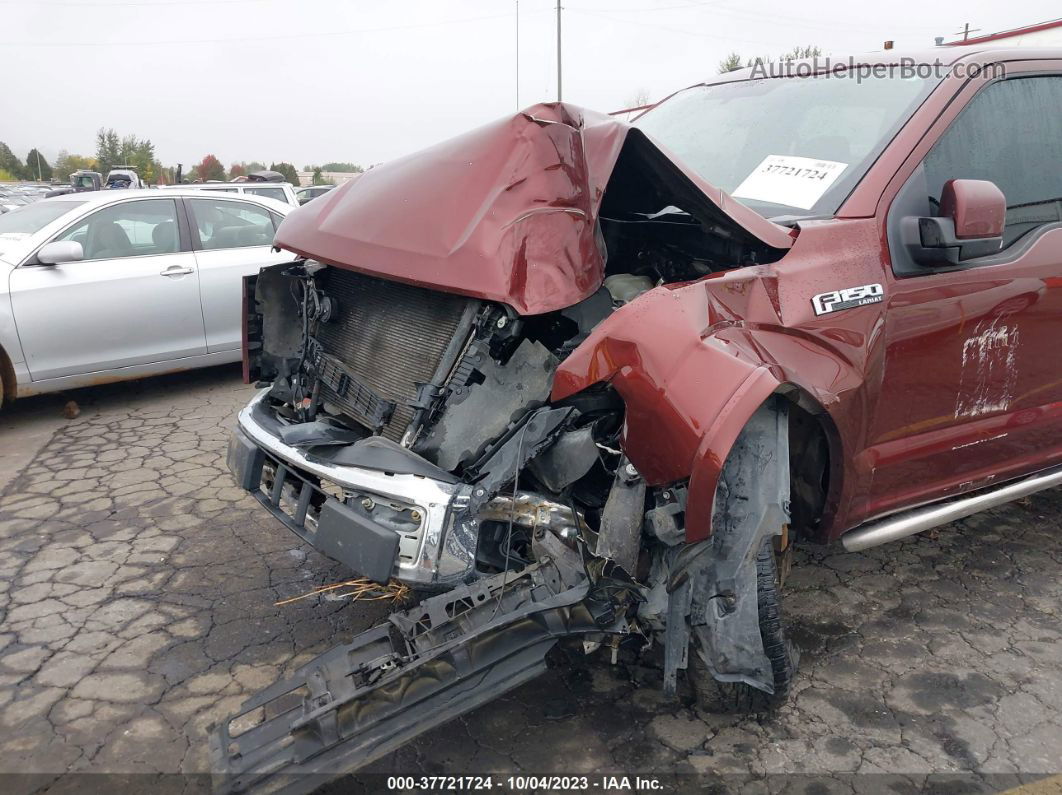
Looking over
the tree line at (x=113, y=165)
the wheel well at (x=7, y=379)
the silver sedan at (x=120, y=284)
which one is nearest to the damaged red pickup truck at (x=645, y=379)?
the silver sedan at (x=120, y=284)

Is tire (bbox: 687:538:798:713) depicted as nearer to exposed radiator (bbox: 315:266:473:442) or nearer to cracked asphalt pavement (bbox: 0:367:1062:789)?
cracked asphalt pavement (bbox: 0:367:1062:789)

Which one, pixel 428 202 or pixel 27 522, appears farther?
pixel 27 522

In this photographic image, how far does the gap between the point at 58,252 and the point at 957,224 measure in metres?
5.11

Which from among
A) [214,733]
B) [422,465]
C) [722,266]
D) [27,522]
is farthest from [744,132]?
[27,522]

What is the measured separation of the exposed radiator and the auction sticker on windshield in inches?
45.7

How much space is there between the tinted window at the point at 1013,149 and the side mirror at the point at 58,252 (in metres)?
4.96

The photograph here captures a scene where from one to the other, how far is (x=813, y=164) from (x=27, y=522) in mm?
3859

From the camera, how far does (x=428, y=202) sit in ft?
8.14

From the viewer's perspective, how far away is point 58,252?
505 centimetres

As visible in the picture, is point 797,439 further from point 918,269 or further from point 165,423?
point 165,423

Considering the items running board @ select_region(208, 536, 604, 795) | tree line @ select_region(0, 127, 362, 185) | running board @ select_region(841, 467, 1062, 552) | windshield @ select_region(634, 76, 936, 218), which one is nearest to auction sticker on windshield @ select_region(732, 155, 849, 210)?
windshield @ select_region(634, 76, 936, 218)

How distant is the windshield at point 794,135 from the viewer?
2668mm

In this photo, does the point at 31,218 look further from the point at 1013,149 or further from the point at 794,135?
the point at 1013,149

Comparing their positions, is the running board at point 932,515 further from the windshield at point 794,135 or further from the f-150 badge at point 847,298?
the windshield at point 794,135
